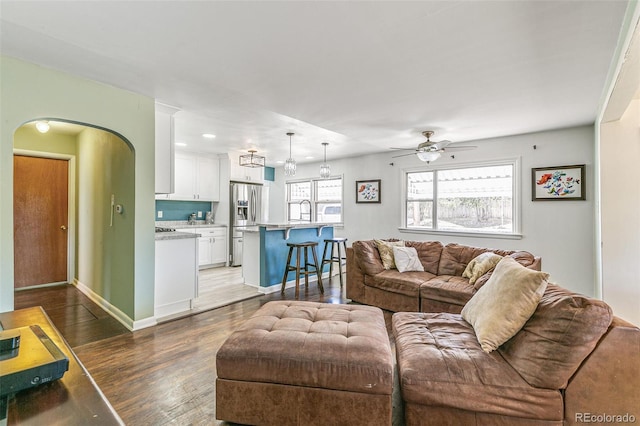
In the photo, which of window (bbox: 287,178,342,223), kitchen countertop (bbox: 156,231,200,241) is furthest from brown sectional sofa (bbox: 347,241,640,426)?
window (bbox: 287,178,342,223)

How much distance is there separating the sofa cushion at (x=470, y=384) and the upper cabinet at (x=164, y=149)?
9.60ft

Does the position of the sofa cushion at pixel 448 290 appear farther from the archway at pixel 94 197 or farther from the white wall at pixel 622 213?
the archway at pixel 94 197

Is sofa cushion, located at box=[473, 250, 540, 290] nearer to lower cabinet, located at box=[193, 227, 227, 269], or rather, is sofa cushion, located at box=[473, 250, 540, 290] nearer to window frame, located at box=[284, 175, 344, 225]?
window frame, located at box=[284, 175, 344, 225]

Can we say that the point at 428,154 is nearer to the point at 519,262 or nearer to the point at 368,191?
the point at 519,262

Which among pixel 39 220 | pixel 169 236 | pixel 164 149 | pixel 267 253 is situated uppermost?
A: pixel 164 149

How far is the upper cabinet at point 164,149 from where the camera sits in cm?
325

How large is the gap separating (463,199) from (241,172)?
452cm

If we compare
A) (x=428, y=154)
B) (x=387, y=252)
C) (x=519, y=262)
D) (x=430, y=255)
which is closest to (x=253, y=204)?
(x=387, y=252)

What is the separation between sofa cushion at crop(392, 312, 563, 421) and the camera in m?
1.36

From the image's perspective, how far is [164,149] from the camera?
3.29 meters

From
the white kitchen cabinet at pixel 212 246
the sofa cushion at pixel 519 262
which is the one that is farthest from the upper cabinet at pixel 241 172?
the sofa cushion at pixel 519 262

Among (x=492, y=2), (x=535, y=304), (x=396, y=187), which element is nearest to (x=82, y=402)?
(x=535, y=304)

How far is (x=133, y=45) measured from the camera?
6.68 ft

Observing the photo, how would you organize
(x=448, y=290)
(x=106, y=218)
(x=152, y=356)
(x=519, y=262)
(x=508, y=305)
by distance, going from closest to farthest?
1. (x=508, y=305)
2. (x=152, y=356)
3. (x=519, y=262)
4. (x=448, y=290)
5. (x=106, y=218)
